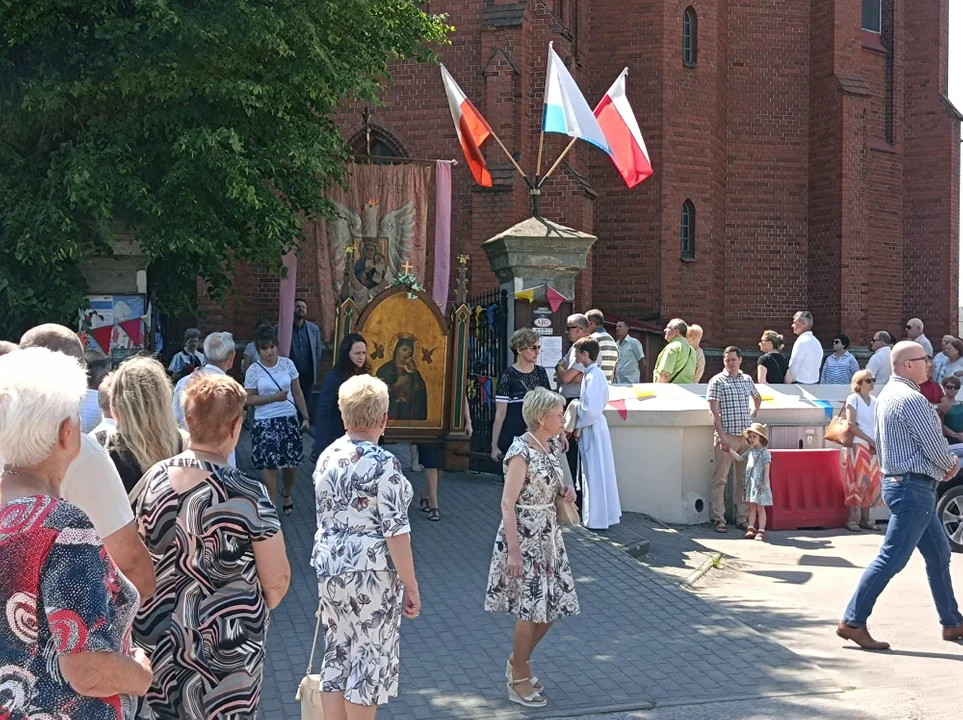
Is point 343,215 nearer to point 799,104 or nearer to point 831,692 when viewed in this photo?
point 831,692

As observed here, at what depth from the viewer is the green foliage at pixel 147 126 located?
930 cm

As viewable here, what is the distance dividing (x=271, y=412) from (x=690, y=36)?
46.8 feet

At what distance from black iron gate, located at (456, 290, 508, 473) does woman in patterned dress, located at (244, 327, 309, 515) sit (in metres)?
3.37

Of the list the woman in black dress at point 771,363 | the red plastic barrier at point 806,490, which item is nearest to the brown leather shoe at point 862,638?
the red plastic barrier at point 806,490

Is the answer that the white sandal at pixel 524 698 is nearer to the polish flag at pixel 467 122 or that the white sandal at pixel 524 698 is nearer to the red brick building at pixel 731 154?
the polish flag at pixel 467 122

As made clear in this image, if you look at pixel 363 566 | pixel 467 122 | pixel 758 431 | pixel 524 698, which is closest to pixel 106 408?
pixel 363 566

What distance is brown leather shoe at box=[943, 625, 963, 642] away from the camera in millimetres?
7004

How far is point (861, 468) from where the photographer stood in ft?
38.4

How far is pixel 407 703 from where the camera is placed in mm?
5723

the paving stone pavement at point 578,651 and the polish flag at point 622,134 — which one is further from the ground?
the polish flag at point 622,134

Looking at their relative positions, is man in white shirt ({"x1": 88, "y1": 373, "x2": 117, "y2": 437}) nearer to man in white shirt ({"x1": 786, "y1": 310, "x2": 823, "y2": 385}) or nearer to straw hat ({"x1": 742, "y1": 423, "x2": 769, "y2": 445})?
straw hat ({"x1": 742, "y1": 423, "x2": 769, "y2": 445})

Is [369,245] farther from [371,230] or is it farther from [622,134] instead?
[622,134]

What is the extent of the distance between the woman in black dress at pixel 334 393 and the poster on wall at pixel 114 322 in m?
3.32

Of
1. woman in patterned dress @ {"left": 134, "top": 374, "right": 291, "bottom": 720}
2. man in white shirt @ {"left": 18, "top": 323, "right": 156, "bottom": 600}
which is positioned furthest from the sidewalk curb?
man in white shirt @ {"left": 18, "top": 323, "right": 156, "bottom": 600}
